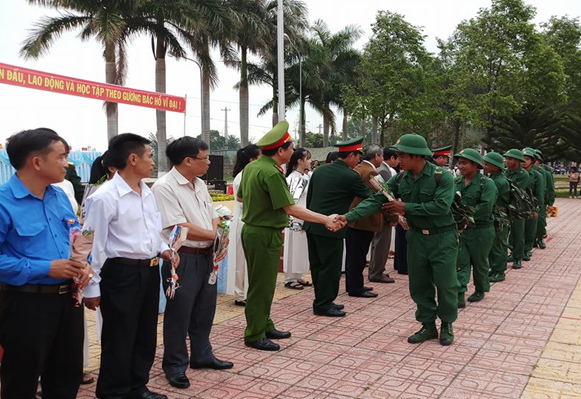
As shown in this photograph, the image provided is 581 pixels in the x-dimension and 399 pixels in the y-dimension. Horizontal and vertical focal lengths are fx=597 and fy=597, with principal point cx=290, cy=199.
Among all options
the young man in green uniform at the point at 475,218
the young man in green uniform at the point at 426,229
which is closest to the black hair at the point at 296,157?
the young man in green uniform at the point at 475,218

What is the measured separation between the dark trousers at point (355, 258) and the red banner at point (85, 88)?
8718 mm

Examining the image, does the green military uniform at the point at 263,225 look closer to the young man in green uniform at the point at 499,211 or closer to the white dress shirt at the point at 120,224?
the white dress shirt at the point at 120,224

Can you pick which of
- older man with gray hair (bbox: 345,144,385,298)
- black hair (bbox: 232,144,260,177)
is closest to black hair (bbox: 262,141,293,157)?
black hair (bbox: 232,144,260,177)

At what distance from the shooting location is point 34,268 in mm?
2781

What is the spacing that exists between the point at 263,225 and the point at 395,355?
5.09 ft

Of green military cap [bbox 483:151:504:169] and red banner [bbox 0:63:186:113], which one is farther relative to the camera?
red banner [bbox 0:63:186:113]

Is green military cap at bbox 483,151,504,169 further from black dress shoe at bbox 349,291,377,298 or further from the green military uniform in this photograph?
the green military uniform

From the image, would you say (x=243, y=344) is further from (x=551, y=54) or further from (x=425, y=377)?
(x=551, y=54)

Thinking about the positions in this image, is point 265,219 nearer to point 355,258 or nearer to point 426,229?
point 426,229

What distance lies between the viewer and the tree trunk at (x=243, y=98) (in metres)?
28.9

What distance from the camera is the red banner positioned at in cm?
1244

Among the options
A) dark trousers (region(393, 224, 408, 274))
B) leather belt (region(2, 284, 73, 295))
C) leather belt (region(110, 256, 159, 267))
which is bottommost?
dark trousers (region(393, 224, 408, 274))

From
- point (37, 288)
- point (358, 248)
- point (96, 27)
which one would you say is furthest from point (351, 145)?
point (96, 27)

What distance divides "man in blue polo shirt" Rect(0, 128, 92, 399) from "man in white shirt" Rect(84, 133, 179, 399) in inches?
15.3
